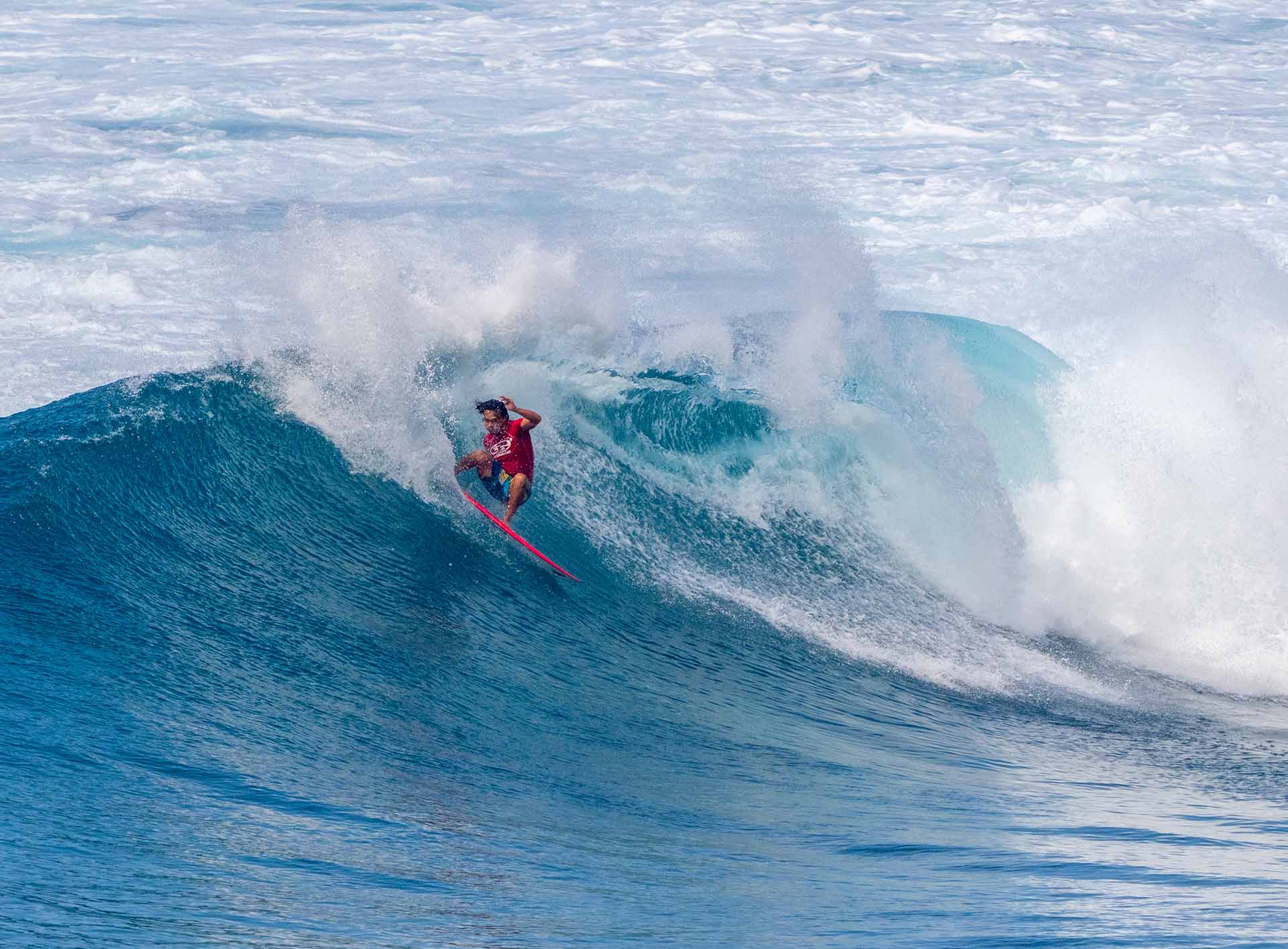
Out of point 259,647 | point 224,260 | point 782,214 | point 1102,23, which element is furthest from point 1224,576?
point 1102,23

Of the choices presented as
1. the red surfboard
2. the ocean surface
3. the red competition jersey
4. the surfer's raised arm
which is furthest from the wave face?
the surfer's raised arm

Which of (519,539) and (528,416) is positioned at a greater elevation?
(528,416)

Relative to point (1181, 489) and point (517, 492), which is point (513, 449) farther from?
point (1181, 489)

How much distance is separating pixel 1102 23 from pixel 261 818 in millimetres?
32373

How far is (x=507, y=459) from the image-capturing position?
1005 centimetres

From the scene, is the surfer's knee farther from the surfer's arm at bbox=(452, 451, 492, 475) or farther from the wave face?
the wave face

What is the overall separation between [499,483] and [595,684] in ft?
6.54

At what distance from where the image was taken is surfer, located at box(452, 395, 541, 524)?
391 inches

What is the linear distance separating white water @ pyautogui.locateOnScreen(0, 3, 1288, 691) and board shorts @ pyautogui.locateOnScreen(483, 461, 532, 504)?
91 centimetres

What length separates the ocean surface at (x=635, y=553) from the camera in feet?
19.7

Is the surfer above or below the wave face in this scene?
above

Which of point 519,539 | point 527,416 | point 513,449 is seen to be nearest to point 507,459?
point 513,449

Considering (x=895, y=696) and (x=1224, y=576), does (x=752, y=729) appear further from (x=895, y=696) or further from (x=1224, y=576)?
(x=1224, y=576)

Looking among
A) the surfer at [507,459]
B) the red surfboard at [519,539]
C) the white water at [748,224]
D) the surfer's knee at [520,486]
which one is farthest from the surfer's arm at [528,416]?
the white water at [748,224]
